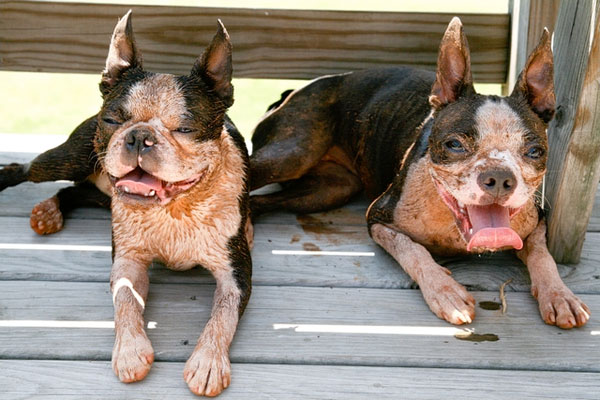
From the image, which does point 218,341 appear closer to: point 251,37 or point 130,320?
point 130,320

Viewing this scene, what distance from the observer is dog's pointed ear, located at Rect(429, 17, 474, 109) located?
3727mm

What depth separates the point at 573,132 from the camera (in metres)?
3.85

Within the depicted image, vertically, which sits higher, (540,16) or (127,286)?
(540,16)

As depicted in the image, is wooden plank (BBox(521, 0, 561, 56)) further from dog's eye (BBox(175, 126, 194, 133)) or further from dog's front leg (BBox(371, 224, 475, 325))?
dog's eye (BBox(175, 126, 194, 133))

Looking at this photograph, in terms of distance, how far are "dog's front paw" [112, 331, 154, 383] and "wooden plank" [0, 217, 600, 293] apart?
0.69m

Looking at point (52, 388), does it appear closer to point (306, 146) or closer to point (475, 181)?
point (475, 181)

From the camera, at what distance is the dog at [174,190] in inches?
128

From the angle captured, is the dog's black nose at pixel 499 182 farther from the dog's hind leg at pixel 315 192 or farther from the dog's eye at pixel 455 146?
the dog's hind leg at pixel 315 192

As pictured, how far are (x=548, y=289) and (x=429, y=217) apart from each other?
71cm

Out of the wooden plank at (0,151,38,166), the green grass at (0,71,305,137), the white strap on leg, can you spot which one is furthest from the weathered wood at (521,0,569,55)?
the green grass at (0,71,305,137)

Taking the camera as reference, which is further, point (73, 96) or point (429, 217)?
point (73, 96)

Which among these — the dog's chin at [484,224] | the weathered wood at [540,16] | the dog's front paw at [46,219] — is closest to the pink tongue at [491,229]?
the dog's chin at [484,224]

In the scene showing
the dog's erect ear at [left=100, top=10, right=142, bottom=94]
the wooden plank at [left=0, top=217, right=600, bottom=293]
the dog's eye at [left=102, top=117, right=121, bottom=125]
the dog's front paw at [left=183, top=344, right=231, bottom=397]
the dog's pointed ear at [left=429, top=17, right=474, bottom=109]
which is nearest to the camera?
the dog's front paw at [left=183, top=344, right=231, bottom=397]

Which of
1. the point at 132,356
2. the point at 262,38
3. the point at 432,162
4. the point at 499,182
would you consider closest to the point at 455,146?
the point at 432,162
